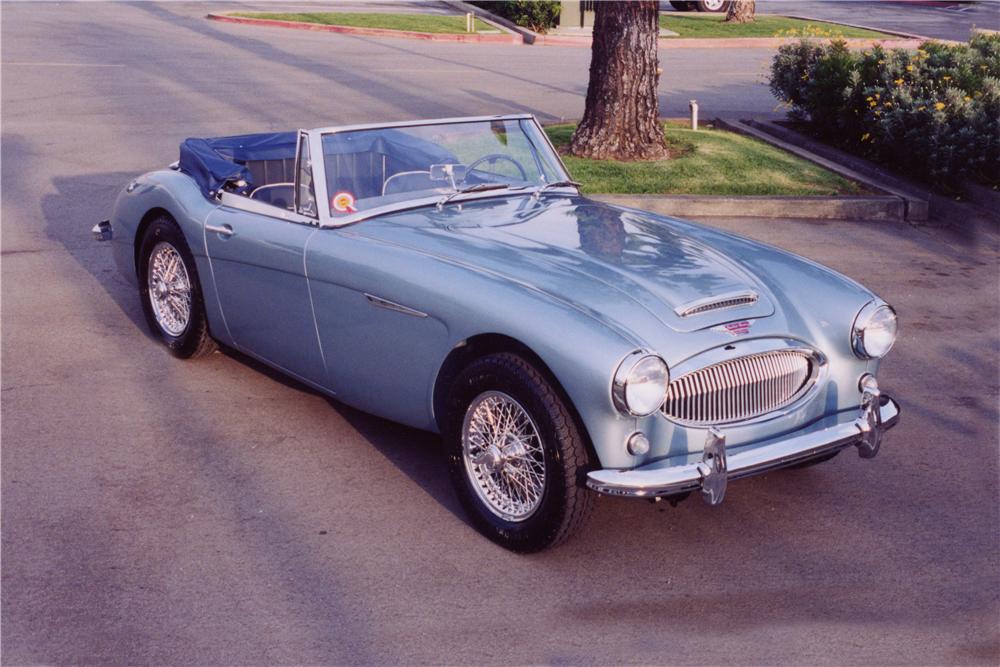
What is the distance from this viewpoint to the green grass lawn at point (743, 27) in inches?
1037

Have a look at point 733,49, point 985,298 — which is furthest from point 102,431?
point 733,49

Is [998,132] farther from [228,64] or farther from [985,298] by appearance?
[228,64]

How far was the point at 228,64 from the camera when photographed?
19.2m

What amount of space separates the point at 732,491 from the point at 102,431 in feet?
9.80

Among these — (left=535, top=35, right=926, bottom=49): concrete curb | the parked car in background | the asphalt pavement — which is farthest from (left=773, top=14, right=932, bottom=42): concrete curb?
the asphalt pavement

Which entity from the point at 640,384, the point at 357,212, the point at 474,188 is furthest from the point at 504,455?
the point at 474,188

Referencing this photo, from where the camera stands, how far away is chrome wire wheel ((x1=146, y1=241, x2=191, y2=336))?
653 centimetres

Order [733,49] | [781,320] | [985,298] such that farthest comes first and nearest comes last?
[733,49] < [985,298] < [781,320]

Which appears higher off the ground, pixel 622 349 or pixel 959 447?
pixel 622 349

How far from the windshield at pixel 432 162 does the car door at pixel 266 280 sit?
201mm

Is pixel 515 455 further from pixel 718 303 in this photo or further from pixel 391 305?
pixel 718 303

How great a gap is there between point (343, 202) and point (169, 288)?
5.29 ft

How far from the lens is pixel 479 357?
4.66 meters

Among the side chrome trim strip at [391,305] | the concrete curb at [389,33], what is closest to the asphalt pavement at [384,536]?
the side chrome trim strip at [391,305]
